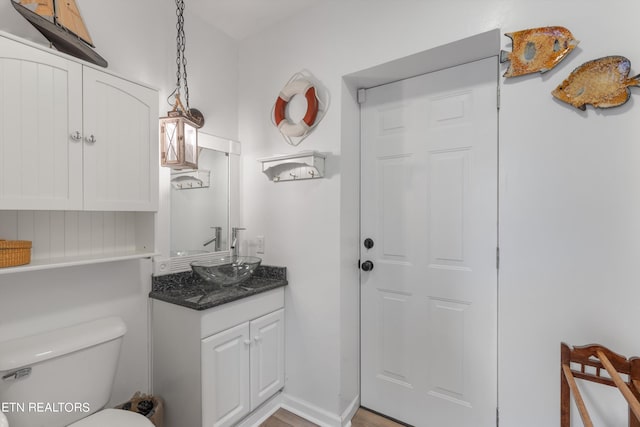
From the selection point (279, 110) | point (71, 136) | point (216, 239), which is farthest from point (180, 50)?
point (216, 239)

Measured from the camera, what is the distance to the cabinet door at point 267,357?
5.90 ft

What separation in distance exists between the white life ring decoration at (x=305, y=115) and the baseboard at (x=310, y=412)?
174 centimetres

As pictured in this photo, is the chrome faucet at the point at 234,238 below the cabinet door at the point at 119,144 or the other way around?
below

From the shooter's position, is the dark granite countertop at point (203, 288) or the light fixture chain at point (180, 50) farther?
the light fixture chain at point (180, 50)

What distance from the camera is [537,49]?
4.24 feet

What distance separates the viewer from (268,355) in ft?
6.24

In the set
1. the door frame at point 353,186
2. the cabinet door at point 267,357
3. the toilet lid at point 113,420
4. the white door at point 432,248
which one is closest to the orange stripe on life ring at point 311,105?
the door frame at point 353,186

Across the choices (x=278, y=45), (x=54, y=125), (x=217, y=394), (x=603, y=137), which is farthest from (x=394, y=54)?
(x=217, y=394)

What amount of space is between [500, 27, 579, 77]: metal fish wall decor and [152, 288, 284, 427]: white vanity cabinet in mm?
1824

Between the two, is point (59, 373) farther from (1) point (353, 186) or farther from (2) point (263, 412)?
(1) point (353, 186)

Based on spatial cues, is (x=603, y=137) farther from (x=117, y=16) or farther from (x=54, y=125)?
(x=117, y=16)

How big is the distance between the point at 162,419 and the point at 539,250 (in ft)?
6.91

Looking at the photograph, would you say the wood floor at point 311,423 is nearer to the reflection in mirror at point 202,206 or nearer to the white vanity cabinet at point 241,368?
the white vanity cabinet at point 241,368

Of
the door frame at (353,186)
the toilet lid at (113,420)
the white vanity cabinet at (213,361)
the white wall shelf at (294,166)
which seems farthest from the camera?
the white wall shelf at (294,166)
